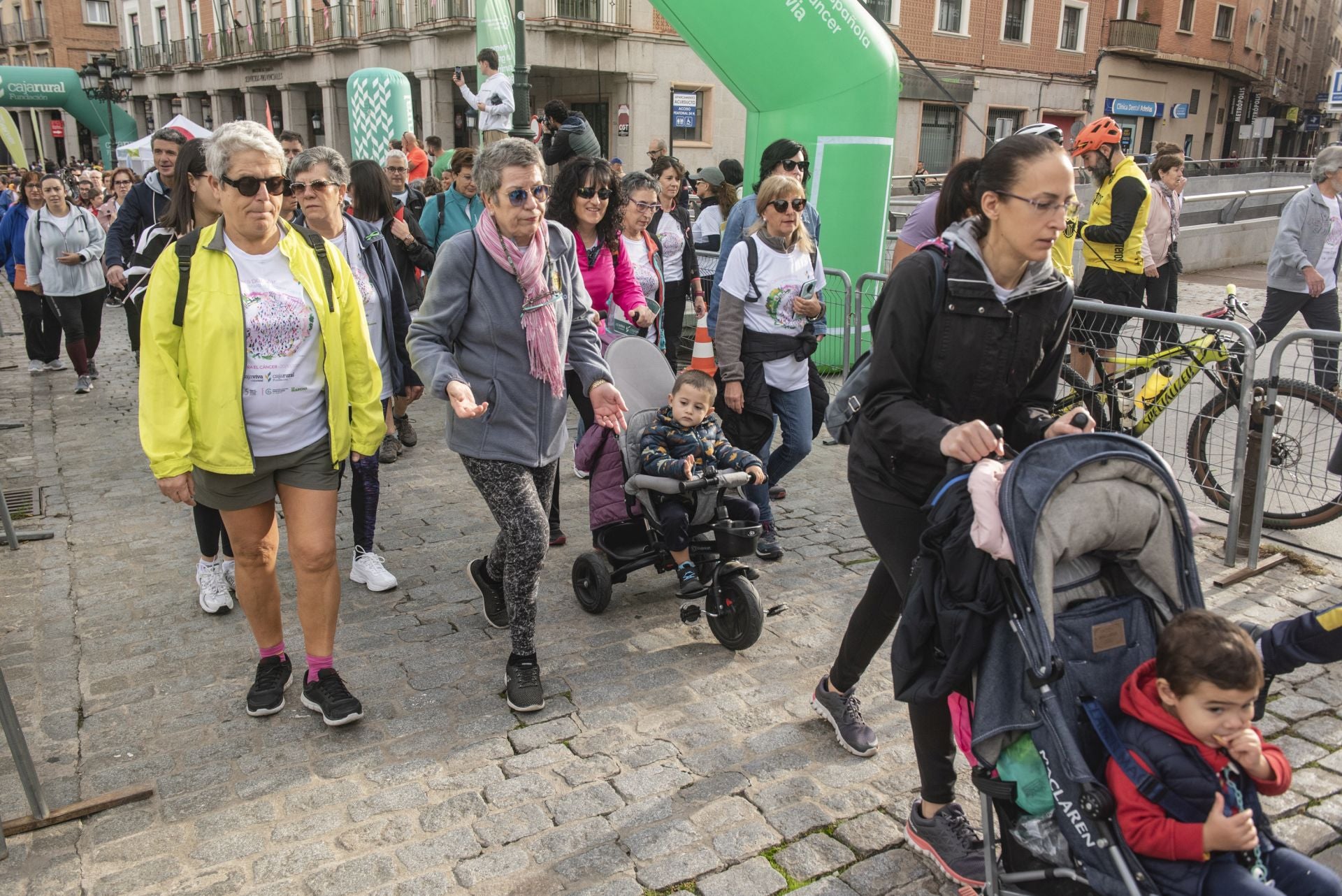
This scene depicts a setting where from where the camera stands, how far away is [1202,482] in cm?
583

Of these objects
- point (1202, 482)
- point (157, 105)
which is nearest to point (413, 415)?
point (1202, 482)

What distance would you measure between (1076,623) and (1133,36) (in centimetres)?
4506

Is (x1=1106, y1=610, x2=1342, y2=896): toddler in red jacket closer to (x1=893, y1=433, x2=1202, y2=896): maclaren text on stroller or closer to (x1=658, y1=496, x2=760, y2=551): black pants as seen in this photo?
(x1=893, y1=433, x2=1202, y2=896): maclaren text on stroller

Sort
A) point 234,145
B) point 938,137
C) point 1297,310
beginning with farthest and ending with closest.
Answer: point 938,137 → point 1297,310 → point 234,145

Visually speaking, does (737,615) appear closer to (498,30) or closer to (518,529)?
(518,529)

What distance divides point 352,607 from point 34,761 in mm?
1494

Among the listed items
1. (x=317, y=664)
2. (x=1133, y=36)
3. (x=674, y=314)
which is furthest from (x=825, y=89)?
(x=1133, y=36)

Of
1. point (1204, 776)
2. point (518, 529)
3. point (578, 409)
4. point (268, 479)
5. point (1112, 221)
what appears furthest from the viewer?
point (1112, 221)

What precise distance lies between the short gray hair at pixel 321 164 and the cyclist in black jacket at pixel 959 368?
3.16m

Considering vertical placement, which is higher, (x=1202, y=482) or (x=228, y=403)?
(x=228, y=403)

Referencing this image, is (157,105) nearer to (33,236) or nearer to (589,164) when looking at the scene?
(33,236)

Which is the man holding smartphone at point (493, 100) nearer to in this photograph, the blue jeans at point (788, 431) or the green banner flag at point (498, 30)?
the green banner flag at point (498, 30)

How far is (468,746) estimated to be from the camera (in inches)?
140

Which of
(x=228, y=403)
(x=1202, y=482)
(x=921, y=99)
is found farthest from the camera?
(x=921, y=99)
